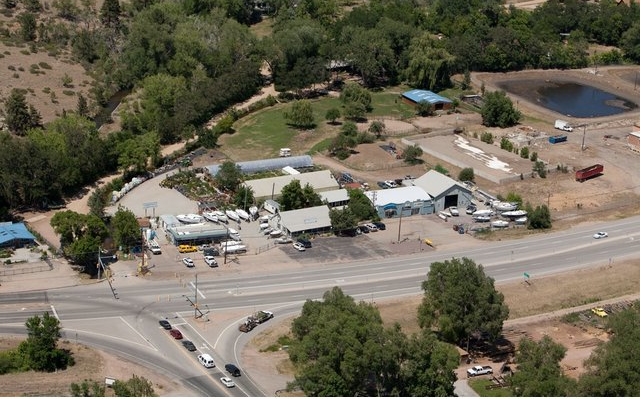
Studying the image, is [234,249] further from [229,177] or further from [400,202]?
[400,202]

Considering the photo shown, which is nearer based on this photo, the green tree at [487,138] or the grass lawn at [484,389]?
the grass lawn at [484,389]

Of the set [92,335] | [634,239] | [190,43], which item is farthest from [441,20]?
[92,335]

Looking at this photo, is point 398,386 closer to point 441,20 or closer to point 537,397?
point 537,397

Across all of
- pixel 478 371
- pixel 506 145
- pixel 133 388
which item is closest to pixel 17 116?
pixel 506 145

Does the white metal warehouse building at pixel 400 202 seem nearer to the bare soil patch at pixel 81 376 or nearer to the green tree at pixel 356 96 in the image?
the green tree at pixel 356 96

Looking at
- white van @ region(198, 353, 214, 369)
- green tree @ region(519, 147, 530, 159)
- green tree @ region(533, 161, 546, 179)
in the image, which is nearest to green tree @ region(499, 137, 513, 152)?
green tree @ region(519, 147, 530, 159)

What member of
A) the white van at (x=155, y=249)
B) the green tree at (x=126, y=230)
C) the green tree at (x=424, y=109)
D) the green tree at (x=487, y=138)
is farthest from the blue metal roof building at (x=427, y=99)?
the green tree at (x=126, y=230)
